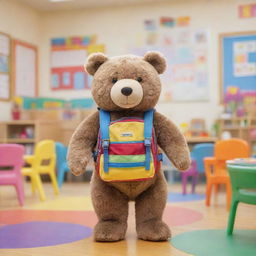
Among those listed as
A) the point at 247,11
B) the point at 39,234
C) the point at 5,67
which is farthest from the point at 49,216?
the point at 247,11

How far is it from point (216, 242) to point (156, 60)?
3.92 ft

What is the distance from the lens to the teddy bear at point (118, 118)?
108 inches

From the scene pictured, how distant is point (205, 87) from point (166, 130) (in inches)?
170

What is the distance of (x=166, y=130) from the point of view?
9.39ft

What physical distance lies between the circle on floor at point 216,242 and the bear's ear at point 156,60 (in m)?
1.08

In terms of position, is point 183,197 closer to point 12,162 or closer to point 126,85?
point 12,162

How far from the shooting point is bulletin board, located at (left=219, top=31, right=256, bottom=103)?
6.77 meters

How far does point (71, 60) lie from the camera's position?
303 inches

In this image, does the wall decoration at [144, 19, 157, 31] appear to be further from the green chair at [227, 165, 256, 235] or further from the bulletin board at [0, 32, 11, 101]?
the green chair at [227, 165, 256, 235]

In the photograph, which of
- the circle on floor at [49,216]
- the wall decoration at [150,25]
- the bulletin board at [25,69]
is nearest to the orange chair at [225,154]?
the circle on floor at [49,216]

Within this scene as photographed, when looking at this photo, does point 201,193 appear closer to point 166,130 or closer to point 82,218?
point 82,218

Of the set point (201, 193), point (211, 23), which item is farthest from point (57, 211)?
point (211, 23)

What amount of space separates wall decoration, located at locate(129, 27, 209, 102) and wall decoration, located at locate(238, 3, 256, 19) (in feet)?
1.94

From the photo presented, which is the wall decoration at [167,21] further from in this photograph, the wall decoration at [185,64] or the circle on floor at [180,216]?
the circle on floor at [180,216]
